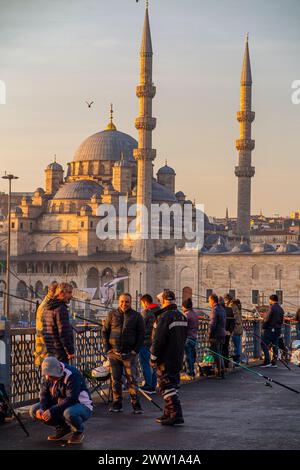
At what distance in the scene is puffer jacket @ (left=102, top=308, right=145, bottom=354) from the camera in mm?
9578

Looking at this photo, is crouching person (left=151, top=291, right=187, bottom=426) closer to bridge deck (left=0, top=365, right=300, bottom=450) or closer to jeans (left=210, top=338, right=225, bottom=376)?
bridge deck (left=0, top=365, right=300, bottom=450)

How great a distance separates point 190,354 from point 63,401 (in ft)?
17.4

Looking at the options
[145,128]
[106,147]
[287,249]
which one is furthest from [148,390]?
[106,147]

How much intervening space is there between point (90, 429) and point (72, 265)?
57.6 meters

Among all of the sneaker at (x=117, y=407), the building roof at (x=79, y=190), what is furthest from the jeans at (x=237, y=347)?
the building roof at (x=79, y=190)

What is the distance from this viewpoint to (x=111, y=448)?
7.70 metres

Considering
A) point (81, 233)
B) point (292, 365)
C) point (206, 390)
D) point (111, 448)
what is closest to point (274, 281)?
point (81, 233)

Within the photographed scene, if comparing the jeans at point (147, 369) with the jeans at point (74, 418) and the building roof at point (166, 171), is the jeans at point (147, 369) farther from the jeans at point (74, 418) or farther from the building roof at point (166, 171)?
the building roof at point (166, 171)

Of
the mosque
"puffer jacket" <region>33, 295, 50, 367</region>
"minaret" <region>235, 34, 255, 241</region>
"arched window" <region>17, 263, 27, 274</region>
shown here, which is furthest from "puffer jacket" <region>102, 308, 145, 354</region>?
"arched window" <region>17, 263, 27, 274</region>

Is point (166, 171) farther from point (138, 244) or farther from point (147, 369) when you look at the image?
point (147, 369)

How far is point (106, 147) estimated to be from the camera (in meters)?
76.2

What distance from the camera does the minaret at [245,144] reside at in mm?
62188

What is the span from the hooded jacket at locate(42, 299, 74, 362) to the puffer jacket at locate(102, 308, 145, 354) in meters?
0.74
